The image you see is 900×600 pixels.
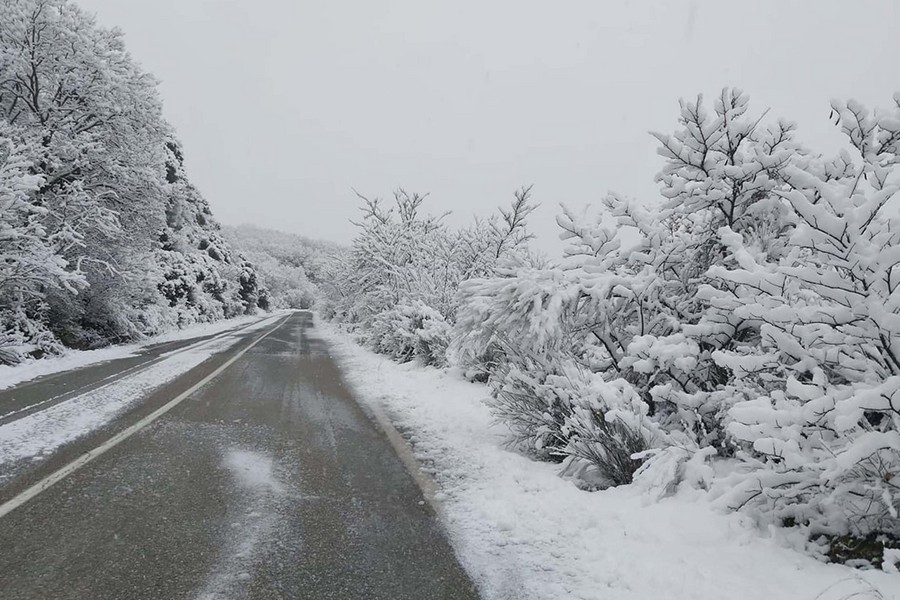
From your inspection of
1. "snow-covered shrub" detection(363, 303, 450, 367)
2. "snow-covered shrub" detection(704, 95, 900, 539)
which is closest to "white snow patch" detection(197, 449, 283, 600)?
"snow-covered shrub" detection(704, 95, 900, 539)

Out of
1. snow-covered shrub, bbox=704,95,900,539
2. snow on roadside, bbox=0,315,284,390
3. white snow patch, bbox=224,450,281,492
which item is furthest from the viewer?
snow on roadside, bbox=0,315,284,390

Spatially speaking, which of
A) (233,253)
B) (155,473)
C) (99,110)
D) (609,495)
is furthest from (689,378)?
(233,253)

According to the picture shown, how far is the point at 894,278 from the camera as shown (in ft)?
8.86

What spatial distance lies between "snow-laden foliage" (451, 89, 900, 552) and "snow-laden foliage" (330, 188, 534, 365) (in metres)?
5.28

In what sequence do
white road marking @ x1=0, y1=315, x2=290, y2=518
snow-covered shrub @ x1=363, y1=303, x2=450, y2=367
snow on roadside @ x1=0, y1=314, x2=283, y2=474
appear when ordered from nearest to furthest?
white road marking @ x1=0, y1=315, x2=290, y2=518 < snow on roadside @ x1=0, y1=314, x2=283, y2=474 < snow-covered shrub @ x1=363, y1=303, x2=450, y2=367

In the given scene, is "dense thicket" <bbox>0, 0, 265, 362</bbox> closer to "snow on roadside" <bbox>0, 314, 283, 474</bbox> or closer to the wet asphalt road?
"snow on roadside" <bbox>0, 314, 283, 474</bbox>

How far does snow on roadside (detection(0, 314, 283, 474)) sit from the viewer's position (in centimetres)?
530

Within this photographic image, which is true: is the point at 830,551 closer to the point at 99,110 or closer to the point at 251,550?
the point at 251,550

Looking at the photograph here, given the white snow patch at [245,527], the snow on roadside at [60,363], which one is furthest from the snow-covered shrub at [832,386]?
the snow on roadside at [60,363]

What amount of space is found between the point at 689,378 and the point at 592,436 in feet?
3.74

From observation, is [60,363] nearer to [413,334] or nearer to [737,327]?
[413,334]

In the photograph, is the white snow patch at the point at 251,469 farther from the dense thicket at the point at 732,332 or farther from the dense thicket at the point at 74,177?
the dense thicket at the point at 74,177

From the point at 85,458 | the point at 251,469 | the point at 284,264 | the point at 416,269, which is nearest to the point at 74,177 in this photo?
the point at 416,269

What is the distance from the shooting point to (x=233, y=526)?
11.8ft
